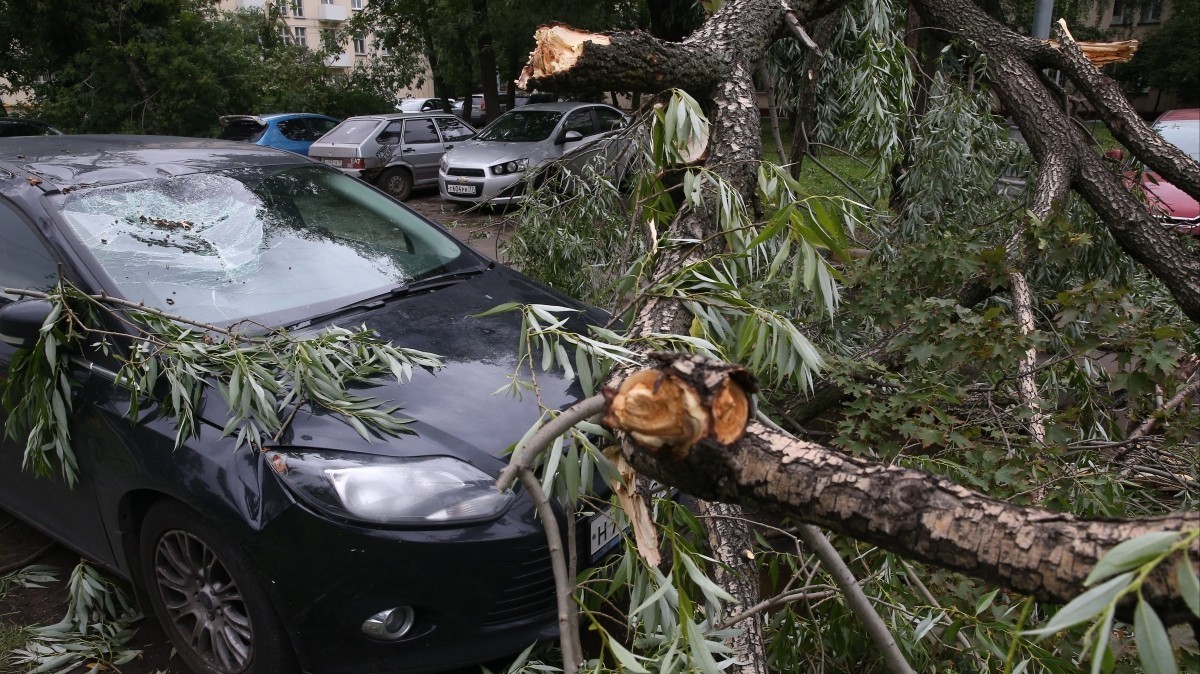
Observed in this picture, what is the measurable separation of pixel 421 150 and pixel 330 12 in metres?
45.8

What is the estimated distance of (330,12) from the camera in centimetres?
5609

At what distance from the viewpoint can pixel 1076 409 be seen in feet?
10.6

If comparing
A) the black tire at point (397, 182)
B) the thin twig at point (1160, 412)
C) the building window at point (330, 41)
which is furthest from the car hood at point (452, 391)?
the building window at point (330, 41)

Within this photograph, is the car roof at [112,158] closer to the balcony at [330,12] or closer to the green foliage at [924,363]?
the green foliage at [924,363]

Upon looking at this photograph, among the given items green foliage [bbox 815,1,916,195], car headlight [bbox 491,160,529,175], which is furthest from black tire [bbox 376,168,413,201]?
green foliage [bbox 815,1,916,195]

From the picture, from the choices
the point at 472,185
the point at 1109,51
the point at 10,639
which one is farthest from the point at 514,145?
the point at 10,639

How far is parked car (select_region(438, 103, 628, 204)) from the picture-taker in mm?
13375

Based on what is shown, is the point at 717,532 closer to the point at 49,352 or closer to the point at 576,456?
the point at 576,456

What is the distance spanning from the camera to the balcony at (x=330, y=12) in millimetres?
56031

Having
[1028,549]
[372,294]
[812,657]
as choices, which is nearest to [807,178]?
[372,294]

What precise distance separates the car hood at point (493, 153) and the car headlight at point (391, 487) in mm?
11039

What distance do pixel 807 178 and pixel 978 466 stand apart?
11.1ft

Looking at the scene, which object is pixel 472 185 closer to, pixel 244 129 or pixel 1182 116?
pixel 244 129

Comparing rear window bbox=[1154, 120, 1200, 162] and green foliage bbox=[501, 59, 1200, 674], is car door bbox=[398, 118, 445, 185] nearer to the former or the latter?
rear window bbox=[1154, 120, 1200, 162]
